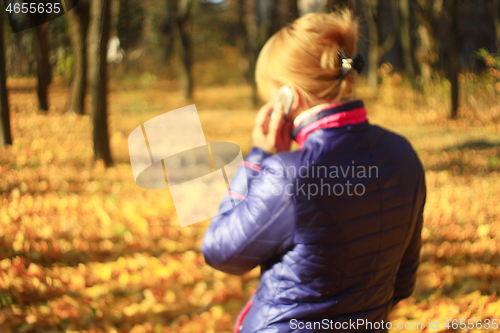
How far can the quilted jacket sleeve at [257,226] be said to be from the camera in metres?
1.11

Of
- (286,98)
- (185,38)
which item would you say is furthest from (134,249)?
(185,38)

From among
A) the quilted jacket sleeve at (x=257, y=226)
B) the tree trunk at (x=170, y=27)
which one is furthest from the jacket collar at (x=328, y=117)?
the tree trunk at (x=170, y=27)

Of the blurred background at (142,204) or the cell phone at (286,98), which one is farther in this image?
the blurred background at (142,204)

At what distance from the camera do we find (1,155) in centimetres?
566

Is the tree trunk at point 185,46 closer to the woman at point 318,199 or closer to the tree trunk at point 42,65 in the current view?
the tree trunk at point 42,65

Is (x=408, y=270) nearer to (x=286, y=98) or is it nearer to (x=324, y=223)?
(x=324, y=223)

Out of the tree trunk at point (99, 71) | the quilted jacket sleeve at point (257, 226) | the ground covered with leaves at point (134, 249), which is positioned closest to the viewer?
the quilted jacket sleeve at point (257, 226)

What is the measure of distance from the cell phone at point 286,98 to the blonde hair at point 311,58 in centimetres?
2

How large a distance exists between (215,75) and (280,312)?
26.6 metres

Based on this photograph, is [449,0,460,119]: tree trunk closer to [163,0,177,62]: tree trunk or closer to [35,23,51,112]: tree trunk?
[35,23,51,112]: tree trunk

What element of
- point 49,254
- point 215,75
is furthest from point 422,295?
point 215,75

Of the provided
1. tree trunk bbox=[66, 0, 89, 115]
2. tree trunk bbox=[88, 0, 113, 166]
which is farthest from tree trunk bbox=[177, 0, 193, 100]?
tree trunk bbox=[88, 0, 113, 166]

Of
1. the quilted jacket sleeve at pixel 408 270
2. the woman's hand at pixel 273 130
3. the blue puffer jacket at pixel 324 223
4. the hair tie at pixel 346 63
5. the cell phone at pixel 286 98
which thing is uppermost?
the hair tie at pixel 346 63

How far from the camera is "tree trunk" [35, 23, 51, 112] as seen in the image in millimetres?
8883
